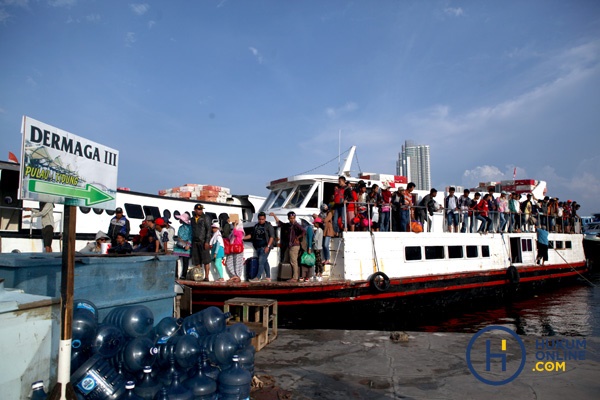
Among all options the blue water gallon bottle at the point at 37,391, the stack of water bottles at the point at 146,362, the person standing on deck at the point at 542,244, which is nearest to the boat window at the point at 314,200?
the stack of water bottles at the point at 146,362

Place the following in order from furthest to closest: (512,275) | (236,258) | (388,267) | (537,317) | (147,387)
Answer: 1. (512,275)
2. (537,317)
3. (388,267)
4. (236,258)
5. (147,387)

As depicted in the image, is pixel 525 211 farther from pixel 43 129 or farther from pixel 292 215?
pixel 43 129

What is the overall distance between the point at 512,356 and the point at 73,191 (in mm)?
5878

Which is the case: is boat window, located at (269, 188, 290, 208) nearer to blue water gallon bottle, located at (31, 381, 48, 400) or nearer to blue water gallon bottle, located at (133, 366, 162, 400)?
blue water gallon bottle, located at (133, 366, 162, 400)

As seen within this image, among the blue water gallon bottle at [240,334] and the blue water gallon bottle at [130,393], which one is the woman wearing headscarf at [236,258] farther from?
the blue water gallon bottle at [130,393]

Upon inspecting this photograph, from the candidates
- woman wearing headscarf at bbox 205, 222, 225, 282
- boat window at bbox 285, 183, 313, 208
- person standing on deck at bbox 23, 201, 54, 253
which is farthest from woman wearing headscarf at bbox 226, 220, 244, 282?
person standing on deck at bbox 23, 201, 54, 253

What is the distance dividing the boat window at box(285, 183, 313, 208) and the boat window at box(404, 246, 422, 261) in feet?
10.7

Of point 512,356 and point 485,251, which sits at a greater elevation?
point 485,251

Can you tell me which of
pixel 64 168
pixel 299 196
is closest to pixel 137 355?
pixel 64 168

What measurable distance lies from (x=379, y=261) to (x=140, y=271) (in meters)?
6.67

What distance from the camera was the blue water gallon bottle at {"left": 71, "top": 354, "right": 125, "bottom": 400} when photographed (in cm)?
336

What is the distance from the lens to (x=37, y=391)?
303 centimetres

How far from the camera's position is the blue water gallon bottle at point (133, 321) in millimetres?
4082

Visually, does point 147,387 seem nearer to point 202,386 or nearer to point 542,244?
point 202,386
